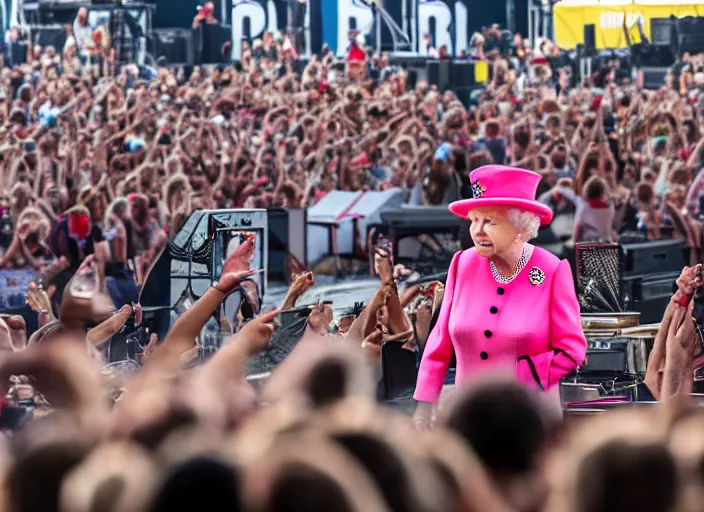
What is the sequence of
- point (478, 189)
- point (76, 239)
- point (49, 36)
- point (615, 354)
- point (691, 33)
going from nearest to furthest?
point (478, 189)
point (615, 354)
point (76, 239)
point (691, 33)
point (49, 36)

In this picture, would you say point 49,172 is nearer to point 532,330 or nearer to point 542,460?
point 532,330

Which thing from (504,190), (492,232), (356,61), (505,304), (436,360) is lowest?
(436,360)

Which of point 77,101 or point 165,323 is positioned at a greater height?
point 77,101

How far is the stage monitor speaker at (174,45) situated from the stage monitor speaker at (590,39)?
10.6 ft

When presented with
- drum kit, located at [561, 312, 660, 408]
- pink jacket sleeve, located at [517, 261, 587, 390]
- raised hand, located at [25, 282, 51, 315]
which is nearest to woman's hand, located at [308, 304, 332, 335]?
drum kit, located at [561, 312, 660, 408]

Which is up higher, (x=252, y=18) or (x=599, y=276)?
(x=252, y=18)

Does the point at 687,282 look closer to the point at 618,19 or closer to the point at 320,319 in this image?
the point at 320,319

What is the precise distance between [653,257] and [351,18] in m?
3.93

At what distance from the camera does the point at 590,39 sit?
475 inches

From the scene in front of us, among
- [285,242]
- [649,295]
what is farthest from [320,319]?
[285,242]

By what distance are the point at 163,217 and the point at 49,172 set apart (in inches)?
71.6

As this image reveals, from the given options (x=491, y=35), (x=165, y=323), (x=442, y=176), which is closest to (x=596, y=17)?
(x=491, y=35)

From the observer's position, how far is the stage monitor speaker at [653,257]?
28.6 ft

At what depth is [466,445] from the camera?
1690 mm
